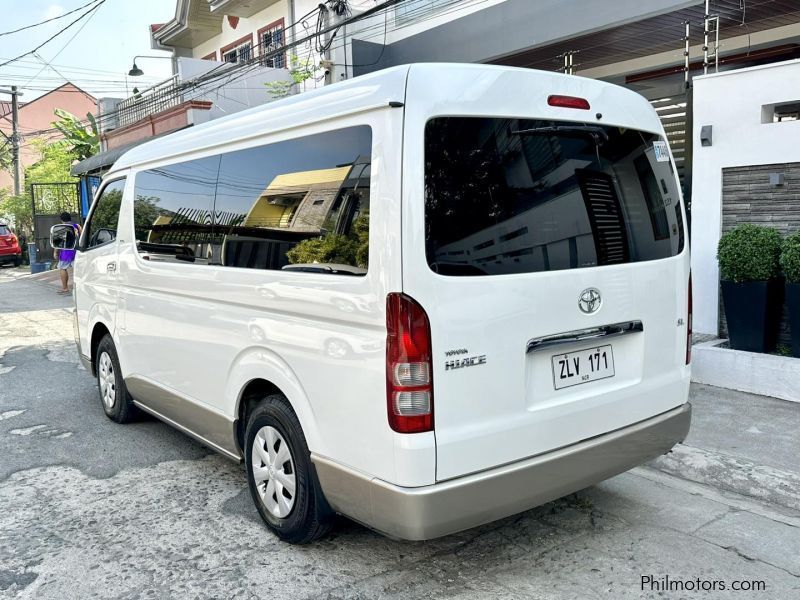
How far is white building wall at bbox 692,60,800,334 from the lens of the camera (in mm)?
6000

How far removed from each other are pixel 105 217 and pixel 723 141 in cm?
532

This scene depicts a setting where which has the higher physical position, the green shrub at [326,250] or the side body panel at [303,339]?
the green shrub at [326,250]

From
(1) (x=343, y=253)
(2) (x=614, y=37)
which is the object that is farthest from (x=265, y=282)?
(2) (x=614, y=37)

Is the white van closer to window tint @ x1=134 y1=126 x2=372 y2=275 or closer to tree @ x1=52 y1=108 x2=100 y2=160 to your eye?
window tint @ x1=134 y1=126 x2=372 y2=275

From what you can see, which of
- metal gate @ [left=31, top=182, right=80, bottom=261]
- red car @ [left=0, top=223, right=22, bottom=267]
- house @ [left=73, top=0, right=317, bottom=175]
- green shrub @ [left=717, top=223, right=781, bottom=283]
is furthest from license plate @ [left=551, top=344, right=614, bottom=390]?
red car @ [left=0, top=223, right=22, bottom=267]

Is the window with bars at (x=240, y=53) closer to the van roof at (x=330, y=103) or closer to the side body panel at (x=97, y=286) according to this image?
the side body panel at (x=97, y=286)

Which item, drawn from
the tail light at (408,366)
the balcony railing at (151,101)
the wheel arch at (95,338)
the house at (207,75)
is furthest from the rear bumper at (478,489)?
the balcony railing at (151,101)

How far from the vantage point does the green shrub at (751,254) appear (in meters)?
5.73

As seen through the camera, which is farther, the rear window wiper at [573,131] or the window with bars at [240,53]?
the window with bars at [240,53]

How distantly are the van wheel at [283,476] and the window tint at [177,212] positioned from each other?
97cm

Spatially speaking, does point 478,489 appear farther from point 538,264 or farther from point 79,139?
point 79,139

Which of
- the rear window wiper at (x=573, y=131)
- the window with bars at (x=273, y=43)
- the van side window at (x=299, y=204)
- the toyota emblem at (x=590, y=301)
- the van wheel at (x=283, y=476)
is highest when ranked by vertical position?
the window with bars at (x=273, y=43)

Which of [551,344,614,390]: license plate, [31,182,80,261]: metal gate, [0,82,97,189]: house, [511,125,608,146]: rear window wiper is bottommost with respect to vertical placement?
[551,344,614,390]: license plate

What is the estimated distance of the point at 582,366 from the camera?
3.12m
